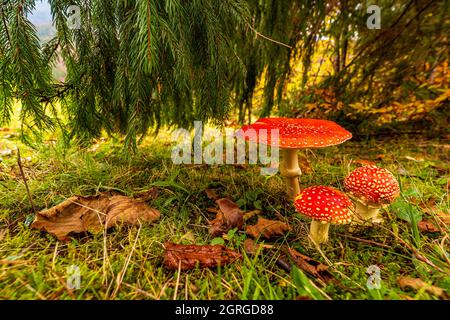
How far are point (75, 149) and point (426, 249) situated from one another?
2849 millimetres

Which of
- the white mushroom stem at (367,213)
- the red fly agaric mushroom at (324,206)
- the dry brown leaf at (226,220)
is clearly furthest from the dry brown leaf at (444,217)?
the dry brown leaf at (226,220)

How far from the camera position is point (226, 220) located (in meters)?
1.76

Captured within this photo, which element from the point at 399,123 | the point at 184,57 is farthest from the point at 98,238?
the point at 399,123

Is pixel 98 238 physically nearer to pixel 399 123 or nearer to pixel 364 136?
pixel 364 136

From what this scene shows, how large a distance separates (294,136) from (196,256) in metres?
0.91

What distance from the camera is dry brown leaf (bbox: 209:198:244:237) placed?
66.5 inches

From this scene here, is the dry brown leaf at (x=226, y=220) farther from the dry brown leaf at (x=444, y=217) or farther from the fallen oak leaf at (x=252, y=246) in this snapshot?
the dry brown leaf at (x=444, y=217)

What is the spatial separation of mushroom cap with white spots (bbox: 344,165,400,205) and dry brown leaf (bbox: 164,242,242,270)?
2.79 feet

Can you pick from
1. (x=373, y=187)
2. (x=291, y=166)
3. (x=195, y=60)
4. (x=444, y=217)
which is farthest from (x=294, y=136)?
(x=444, y=217)

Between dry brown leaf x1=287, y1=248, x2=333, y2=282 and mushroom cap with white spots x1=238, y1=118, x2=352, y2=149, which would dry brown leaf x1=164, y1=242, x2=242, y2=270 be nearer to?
dry brown leaf x1=287, y1=248, x2=333, y2=282

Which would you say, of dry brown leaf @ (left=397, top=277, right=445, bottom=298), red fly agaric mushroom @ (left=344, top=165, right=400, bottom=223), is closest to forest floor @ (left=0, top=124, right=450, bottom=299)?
dry brown leaf @ (left=397, top=277, right=445, bottom=298)

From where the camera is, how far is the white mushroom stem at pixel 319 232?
5.27 feet

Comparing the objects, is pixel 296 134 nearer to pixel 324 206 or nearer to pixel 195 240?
pixel 324 206
